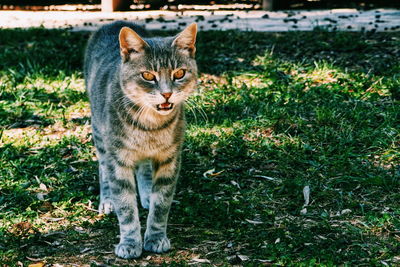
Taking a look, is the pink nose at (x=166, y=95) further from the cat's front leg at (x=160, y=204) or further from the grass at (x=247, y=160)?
the grass at (x=247, y=160)

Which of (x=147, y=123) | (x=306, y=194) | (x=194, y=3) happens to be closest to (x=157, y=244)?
(x=147, y=123)

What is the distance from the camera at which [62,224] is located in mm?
3861

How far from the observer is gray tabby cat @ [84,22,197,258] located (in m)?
3.41

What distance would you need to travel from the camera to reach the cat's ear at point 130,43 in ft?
11.2

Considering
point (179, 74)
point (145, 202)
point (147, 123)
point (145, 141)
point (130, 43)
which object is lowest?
point (145, 202)

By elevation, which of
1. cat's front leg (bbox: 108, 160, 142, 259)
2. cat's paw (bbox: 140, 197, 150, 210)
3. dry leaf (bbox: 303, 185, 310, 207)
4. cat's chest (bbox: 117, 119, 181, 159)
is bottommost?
cat's paw (bbox: 140, 197, 150, 210)

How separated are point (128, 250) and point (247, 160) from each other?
1.70 m

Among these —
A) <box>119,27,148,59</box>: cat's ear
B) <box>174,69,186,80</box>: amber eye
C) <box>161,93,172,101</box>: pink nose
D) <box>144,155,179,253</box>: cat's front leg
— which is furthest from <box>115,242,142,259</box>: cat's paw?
<box>119,27,148,59</box>: cat's ear

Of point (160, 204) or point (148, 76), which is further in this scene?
point (160, 204)

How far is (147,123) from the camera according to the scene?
348cm

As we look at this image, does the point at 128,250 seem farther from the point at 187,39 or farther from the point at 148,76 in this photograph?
the point at 187,39

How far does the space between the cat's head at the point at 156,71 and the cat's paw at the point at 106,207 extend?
0.96 metres

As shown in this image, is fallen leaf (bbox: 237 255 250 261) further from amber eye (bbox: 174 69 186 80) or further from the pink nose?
amber eye (bbox: 174 69 186 80)

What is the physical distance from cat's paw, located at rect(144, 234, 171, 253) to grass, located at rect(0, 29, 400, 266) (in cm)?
5
